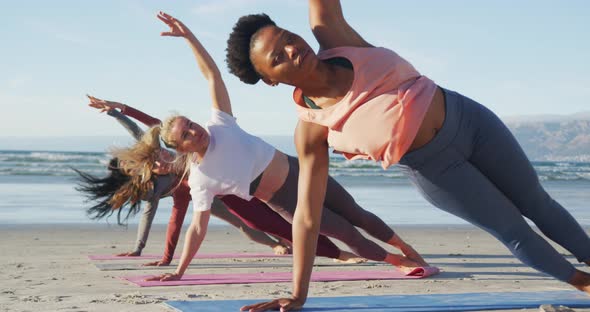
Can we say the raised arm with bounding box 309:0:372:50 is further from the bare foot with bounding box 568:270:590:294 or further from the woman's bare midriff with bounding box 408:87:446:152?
the bare foot with bounding box 568:270:590:294

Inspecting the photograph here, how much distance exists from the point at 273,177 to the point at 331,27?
6.31 feet

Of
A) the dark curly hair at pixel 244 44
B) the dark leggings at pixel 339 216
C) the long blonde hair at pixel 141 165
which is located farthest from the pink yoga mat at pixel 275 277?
the dark curly hair at pixel 244 44

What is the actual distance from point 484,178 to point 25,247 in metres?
5.43

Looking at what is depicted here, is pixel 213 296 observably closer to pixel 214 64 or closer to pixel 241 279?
pixel 241 279

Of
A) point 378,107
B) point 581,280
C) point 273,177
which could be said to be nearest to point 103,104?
point 273,177

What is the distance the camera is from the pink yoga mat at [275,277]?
5621mm

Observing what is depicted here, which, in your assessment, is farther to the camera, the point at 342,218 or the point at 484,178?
the point at 342,218

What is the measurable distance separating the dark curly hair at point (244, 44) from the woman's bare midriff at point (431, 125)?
0.65m

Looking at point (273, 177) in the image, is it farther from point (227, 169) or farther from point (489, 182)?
point (489, 182)

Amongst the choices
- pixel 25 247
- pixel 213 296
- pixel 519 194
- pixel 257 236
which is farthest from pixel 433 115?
pixel 25 247

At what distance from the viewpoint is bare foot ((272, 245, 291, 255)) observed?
757 centimetres

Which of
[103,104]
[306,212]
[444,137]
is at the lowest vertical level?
[103,104]

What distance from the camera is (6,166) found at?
83.4ft

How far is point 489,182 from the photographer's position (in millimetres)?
3762
